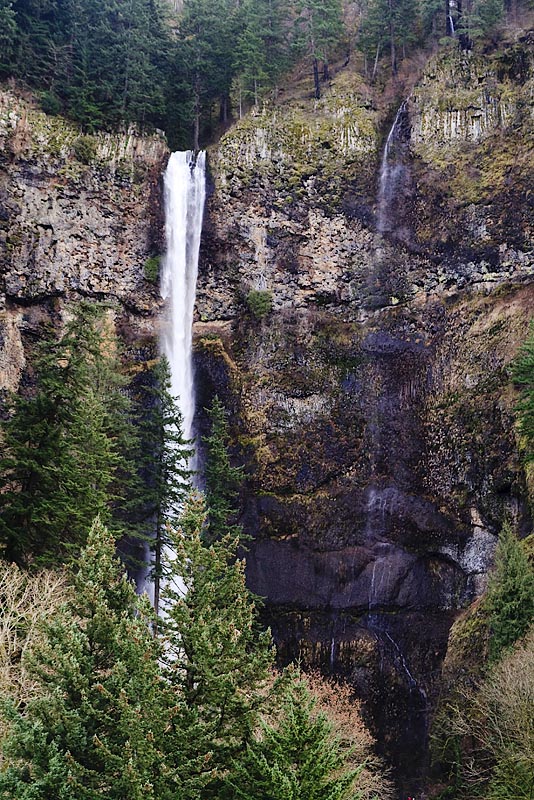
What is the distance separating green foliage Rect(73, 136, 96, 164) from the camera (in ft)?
134

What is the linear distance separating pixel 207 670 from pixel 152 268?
32.8 m

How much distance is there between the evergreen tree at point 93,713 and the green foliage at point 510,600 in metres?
15.1

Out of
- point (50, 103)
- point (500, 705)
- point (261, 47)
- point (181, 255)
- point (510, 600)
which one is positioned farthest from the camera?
point (261, 47)

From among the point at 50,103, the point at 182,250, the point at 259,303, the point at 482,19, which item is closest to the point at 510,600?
the point at 259,303

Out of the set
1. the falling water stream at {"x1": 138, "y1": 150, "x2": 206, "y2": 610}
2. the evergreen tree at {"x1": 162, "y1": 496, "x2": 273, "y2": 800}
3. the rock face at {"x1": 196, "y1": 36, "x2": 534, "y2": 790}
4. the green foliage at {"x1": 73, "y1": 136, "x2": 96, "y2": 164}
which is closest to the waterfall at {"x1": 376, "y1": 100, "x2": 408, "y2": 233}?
the rock face at {"x1": 196, "y1": 36, "x2": 534, "y2": 790}

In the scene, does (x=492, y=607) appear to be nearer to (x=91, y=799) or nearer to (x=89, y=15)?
(x=91, y=799)

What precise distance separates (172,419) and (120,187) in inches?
753

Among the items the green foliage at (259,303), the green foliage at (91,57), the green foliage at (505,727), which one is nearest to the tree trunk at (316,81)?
the green foliage at (91,57)

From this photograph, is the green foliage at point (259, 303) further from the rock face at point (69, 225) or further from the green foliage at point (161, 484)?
the green foliage at point (161, 484)

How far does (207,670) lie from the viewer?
1195 cm

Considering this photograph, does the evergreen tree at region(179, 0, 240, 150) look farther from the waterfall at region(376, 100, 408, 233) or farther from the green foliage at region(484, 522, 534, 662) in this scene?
the green foliage at region(484, 522, 534, 662)

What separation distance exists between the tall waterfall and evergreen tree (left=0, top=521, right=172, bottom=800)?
2775cm

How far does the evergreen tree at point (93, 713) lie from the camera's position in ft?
35.7

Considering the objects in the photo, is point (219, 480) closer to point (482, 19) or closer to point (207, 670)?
point (207, 670)
